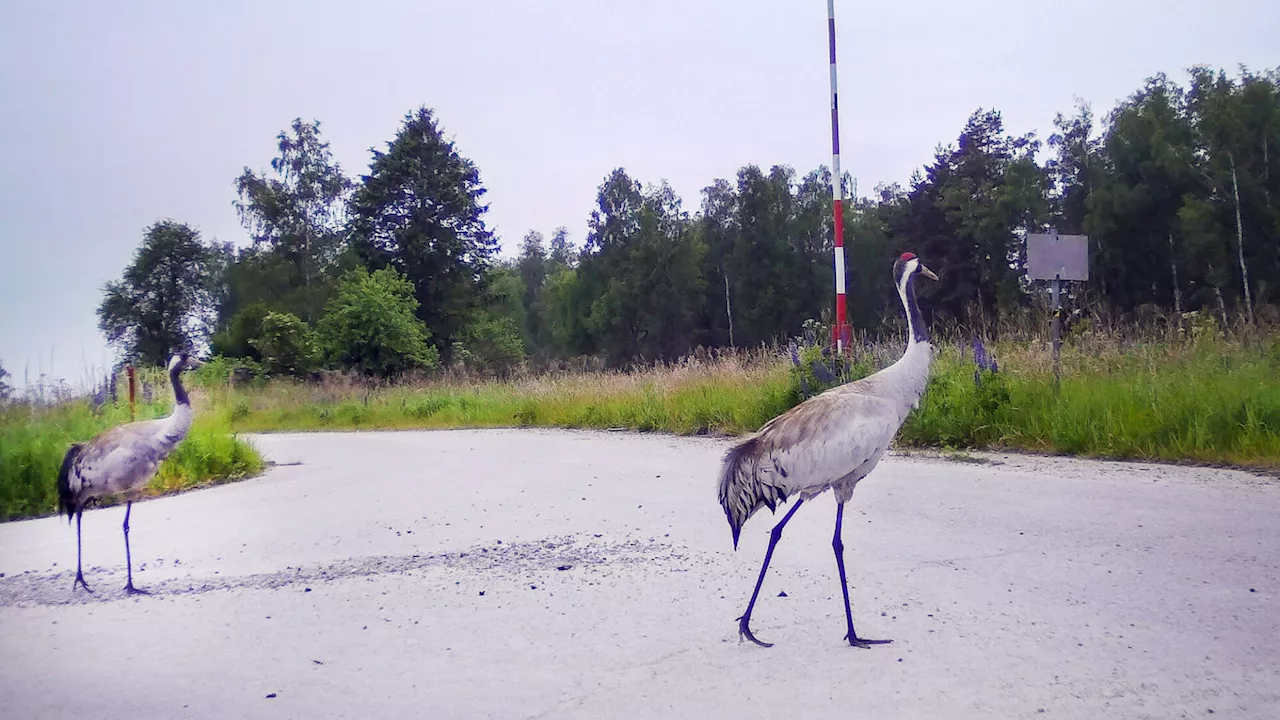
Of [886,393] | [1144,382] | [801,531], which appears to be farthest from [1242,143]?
[1144,382]

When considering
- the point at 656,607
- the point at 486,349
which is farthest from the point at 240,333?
the point at 486,349

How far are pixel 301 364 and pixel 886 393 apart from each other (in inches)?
106

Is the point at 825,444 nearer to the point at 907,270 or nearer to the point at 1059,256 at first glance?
the point at 907,270

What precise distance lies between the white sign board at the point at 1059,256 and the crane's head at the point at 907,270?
3.93m

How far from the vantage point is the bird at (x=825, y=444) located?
12.5 feet

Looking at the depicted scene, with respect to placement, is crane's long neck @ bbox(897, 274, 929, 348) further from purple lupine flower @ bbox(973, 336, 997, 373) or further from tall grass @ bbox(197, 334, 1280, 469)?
purple lupine flower @ bbox(973, 336, 997, 373)

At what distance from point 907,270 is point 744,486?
3.96 ft

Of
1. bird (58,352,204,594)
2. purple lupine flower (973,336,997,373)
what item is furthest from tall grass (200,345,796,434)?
purple lupine flower (973,336,997,373)

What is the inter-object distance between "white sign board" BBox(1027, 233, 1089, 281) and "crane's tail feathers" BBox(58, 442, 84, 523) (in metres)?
6.93

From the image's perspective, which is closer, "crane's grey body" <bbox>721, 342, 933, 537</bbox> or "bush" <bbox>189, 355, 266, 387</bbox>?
"bush" <bbox>189, 355, 266, 387</bbox>

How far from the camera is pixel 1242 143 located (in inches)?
154

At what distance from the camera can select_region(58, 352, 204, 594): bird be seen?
4453 mm

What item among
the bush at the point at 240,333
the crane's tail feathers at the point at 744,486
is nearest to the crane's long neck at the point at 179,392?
the bush at the point at 240,333

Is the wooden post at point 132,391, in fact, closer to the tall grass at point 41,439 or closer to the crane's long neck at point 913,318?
the tall grass at point 41,439
